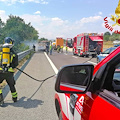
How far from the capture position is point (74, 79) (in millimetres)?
1930

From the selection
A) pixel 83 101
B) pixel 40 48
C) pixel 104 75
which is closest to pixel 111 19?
pixel 104 75

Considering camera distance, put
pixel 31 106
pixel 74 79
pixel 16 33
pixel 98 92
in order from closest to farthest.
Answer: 1. pixel 98 92
2. pixel 74 79
3. pixel 31 106
4. pixel 16 33

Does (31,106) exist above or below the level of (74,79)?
below

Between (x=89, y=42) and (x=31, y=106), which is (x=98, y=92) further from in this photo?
(x=89, y=42)

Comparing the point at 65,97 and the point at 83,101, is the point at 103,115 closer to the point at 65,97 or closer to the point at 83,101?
the point at 83,101

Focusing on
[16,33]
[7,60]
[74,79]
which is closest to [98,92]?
[74,79]

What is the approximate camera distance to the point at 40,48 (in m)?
38.7

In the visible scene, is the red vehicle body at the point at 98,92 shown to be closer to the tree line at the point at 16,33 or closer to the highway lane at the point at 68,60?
the highway lane at the point at 68,60

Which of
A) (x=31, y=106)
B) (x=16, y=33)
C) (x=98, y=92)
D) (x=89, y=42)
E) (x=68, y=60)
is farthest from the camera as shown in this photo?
(x=16, y=33)

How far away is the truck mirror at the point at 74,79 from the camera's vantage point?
167 cm

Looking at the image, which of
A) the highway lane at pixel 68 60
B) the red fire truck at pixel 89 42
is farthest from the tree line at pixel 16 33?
the red fire truck at pixel 89 42

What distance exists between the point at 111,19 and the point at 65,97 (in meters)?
1.35

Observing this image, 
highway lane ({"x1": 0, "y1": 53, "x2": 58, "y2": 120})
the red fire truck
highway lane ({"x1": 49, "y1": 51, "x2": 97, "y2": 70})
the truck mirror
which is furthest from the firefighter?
the red fire truck

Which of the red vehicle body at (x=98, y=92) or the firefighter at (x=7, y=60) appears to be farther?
the firefighter at (x=7, y=60)
